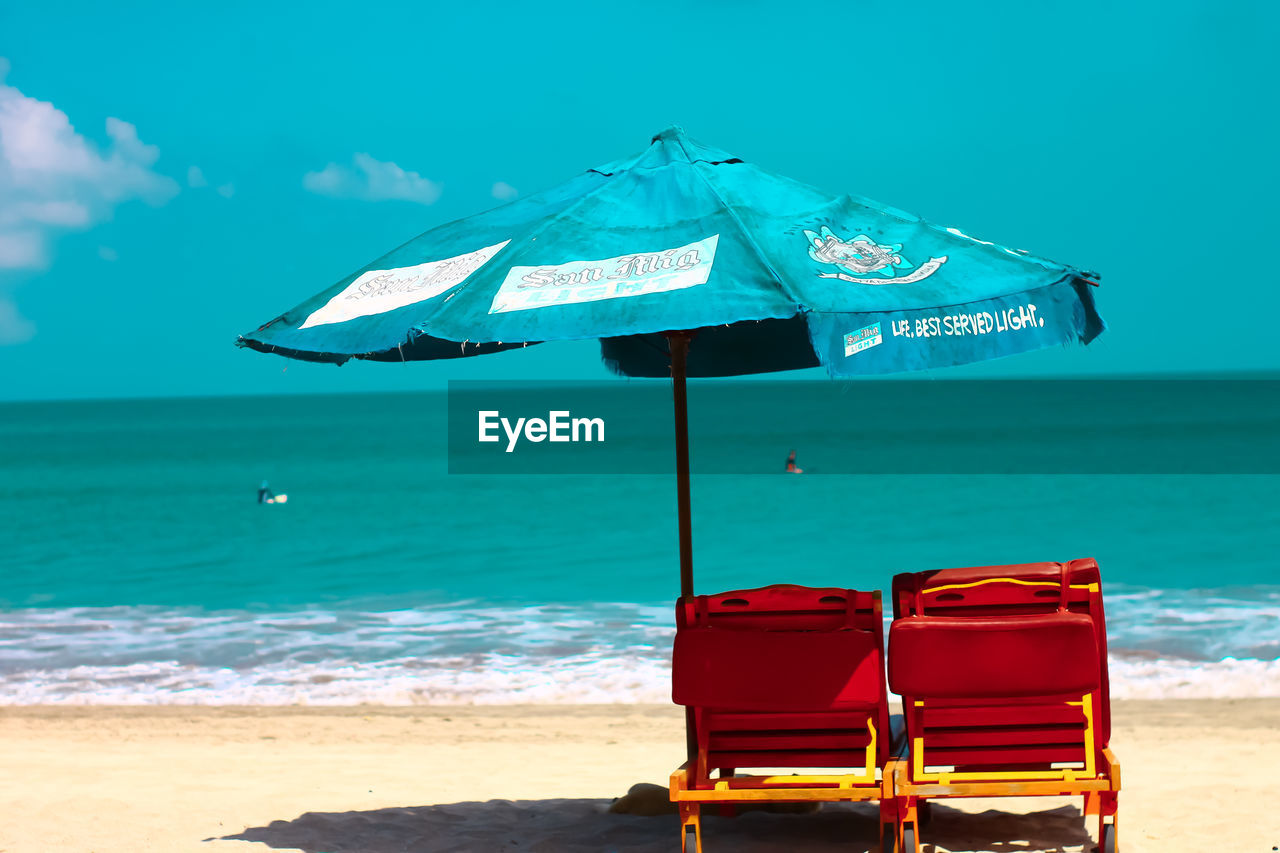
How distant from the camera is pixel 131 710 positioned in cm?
956

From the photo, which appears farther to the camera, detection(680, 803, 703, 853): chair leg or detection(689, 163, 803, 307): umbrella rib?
detection(680, 803, 703, 853): chair leg

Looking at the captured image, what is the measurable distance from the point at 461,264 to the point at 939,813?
294 centimetres

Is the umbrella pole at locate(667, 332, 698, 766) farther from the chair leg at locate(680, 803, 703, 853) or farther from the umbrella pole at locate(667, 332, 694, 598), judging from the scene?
the chair leg at locate(680, 803, 703, 853)

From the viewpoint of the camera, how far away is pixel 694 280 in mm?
3344

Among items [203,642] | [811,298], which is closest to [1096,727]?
[811,298]

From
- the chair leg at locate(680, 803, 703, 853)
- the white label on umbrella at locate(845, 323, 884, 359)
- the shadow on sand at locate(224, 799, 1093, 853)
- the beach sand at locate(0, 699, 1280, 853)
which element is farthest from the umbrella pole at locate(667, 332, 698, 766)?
the white label on umbrella at locate(845, 323, 884, 359)

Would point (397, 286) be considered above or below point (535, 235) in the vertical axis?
below

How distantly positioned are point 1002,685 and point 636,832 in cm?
175

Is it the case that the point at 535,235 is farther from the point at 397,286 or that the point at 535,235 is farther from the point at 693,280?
the point at 693,280

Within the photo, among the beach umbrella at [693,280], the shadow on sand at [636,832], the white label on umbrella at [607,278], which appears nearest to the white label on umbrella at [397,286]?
the beach umbrella at [693,280]

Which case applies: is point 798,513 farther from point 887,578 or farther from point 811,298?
point 811,298

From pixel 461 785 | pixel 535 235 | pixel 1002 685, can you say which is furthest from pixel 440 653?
pixel 1002 685

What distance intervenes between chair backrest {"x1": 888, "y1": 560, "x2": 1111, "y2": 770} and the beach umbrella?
797 millimetres

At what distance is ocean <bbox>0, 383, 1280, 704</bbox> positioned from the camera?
10.7 meters
